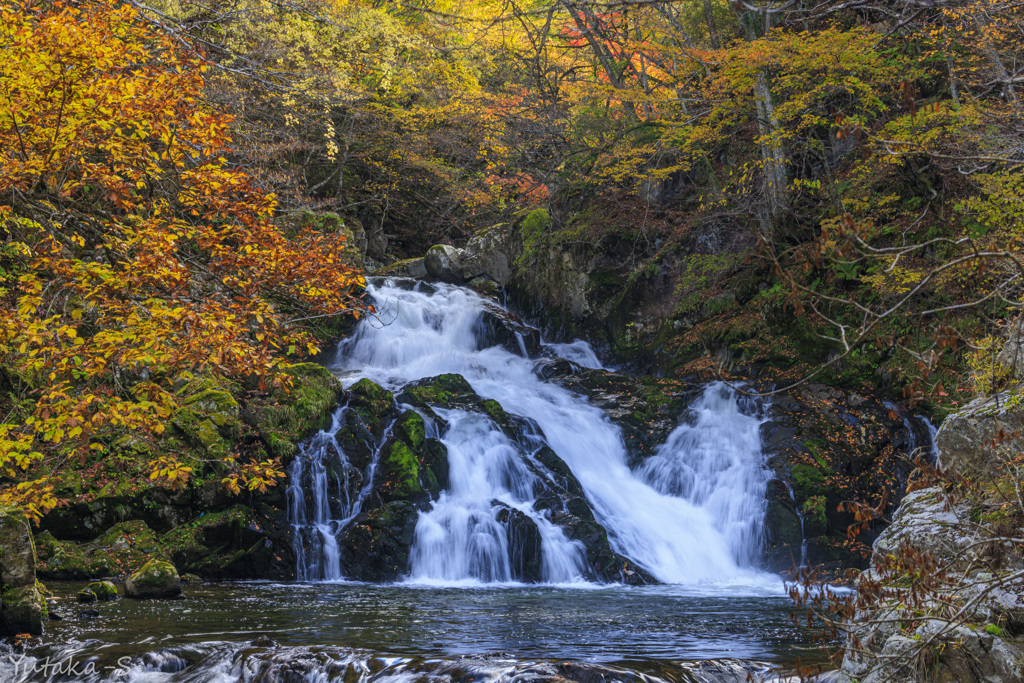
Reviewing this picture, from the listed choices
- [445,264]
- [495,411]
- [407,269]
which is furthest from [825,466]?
[407,269]

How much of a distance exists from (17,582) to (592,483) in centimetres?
842

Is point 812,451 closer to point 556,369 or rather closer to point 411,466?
point 556,369

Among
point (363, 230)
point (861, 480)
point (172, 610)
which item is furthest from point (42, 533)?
point (363, 230)

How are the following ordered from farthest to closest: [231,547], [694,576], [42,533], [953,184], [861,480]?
[953,184] < [861,480] < [694,576] < [231,547] < [42,533]

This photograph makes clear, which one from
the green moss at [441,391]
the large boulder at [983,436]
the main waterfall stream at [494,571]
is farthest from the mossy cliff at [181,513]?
the large boulder at [983,436]

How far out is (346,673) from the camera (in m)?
5.14

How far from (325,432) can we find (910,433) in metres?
10.1

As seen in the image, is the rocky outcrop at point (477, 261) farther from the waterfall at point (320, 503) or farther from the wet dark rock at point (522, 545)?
the wet dark rock at point (522, 545)

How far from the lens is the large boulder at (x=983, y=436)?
498 cm

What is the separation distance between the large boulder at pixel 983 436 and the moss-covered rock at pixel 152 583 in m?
8.01

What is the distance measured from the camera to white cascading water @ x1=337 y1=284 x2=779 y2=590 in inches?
389

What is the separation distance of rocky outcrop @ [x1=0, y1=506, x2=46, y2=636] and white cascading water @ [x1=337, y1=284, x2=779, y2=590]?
4083 mm

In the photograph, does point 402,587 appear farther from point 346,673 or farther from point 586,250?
point 586,250

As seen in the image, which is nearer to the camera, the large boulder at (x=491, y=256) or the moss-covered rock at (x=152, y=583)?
the moss-covered rock at (x=152, y=583)
